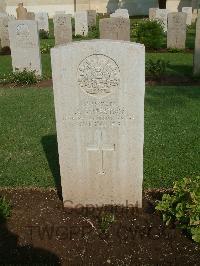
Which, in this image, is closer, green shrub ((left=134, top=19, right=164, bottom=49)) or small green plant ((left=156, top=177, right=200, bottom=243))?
small green plant ((left=156, top=177, right=200, bottom=243))

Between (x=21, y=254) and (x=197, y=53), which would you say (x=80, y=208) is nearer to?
(x=21, y=254)

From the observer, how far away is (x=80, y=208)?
14.4 ft

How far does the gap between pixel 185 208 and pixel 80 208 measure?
1241 millimetres

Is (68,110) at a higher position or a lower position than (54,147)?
higher

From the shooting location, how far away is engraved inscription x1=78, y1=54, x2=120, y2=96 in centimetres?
364

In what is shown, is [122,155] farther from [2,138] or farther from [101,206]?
[2,138]

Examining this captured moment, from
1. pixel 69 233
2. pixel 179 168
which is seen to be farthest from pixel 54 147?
pixel 69 233

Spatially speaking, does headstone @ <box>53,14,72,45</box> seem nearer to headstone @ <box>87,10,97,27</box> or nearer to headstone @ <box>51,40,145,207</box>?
headstone @ <box>87,10,97,27</box>

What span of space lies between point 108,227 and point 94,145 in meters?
0.89

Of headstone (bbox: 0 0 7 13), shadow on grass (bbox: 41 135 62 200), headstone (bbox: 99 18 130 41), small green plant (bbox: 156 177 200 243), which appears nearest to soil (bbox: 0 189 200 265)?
small green plant (bbox: 156 177 200 243)

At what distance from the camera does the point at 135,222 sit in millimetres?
4086

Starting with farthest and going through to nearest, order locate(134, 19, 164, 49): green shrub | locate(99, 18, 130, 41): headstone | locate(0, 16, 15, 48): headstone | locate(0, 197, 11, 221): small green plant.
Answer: locate(0, 16, 15, 48): headstone < locate(134, 19, 164, 49): green shrub < locate(99, 18, 130, 41): headstone < locate(0, 197, 11, 221): small green plant

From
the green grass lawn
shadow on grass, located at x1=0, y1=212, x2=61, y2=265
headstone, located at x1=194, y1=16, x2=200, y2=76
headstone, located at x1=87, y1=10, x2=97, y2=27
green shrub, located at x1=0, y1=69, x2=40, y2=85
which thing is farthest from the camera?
headstone, located at x1=87, y1=10, x2=97, y2=27

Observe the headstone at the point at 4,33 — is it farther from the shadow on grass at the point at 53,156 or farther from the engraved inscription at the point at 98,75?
the engraved inscription at the point at 98,75
